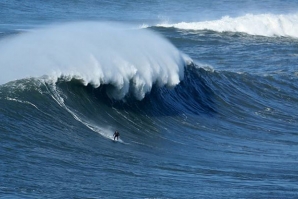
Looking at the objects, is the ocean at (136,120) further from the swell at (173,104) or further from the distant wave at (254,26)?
the distant wave at (254,26)

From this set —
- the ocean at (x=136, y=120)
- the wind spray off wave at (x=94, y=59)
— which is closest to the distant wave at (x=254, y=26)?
the ocean at (x=136, y=120)

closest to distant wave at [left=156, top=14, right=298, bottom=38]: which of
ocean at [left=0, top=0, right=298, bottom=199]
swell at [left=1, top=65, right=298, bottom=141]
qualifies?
ocean at [left=0, top=0, right=298, bottom=199]

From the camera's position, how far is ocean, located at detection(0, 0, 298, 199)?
15.4m

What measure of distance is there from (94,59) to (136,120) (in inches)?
85.5

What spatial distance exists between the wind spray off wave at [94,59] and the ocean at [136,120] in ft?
0.13

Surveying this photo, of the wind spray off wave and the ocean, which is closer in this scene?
the ocean

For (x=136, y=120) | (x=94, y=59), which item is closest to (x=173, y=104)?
(x=136, y=120)

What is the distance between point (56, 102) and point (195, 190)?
6.49 metres

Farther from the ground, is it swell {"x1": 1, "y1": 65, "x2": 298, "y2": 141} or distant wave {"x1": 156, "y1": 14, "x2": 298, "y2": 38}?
distant wave {"x1": 156, "y1": 14, "x2": 298, "y2": 38}

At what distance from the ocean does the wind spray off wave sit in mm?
40

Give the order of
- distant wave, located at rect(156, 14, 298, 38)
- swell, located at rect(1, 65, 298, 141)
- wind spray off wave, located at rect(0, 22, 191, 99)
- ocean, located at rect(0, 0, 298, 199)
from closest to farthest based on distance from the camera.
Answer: ocean, located at rect(0, 0, 298, 199) → swell, located at rect(1, 65, 298, 141) → wind spray off wave, located at rect(0, 22, 191, 99) → distant wave, located at rect(156, 14, 298, 38)

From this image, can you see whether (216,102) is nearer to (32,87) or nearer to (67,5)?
(32,87)

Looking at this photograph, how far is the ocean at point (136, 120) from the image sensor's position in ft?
50.5

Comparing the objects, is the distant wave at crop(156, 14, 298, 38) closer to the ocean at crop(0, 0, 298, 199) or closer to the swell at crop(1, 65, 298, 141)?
the ocean at crop(0, 0, 298, 199)
